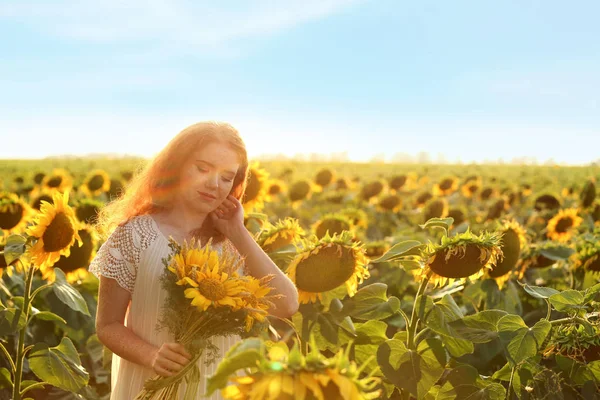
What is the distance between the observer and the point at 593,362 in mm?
2955

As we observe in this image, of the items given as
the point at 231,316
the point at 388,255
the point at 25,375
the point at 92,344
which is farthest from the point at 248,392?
the point at 25,375

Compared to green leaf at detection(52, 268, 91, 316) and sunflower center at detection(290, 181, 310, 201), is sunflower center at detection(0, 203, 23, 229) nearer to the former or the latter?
green leaf at detection(52, 268, 91, 316)

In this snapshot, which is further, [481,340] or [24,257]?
[24,257]

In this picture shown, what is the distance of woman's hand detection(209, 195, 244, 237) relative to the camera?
2.83 m

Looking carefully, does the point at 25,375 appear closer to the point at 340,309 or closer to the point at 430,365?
the point at 340,309

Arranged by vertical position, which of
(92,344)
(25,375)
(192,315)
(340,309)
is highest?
(192,315)

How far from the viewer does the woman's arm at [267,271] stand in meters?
2.69

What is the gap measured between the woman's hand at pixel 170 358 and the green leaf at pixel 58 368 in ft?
4.32

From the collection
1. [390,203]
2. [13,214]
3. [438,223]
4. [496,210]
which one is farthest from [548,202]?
[438,223]

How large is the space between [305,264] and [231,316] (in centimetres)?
103

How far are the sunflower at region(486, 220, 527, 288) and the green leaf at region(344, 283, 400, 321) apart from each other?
1.22 metres

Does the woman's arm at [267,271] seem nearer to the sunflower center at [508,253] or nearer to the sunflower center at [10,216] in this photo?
the sunflower center at [508,253]

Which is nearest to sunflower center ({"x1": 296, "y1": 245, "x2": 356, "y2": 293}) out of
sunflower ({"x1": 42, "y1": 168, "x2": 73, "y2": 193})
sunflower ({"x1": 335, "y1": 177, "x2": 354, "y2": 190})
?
sunflower ({"x1": 42, "y1": 168, "x2": 73, "y2": 193})

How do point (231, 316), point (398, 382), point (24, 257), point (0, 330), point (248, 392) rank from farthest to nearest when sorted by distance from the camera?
1. point (24, 257)
2. point (0, 330)
3. point (398, 382)
4. point (231, 316)
5. point (248, 392)
